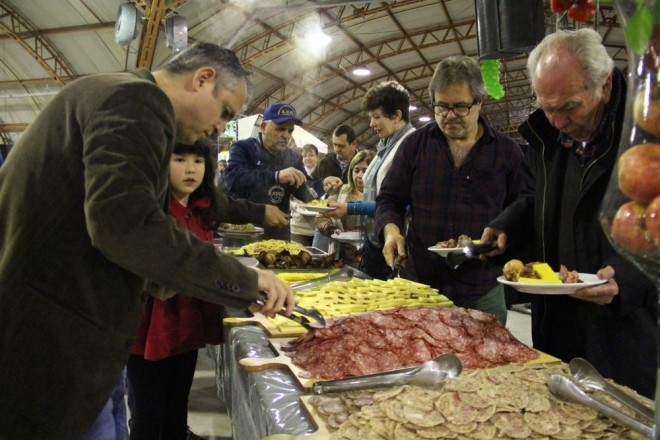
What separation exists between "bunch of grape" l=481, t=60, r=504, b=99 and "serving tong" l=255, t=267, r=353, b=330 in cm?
155

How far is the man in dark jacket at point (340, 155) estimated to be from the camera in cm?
601

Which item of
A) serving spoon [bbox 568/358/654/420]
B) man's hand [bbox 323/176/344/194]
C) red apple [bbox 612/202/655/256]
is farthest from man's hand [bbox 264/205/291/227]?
red apple [bbox 612/202/655/256]

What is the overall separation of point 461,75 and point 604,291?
4.49 ft

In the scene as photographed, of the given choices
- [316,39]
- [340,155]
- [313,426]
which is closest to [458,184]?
[313,426]

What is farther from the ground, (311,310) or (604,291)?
(604,291)

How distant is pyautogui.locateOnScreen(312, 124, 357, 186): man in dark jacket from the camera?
601cm

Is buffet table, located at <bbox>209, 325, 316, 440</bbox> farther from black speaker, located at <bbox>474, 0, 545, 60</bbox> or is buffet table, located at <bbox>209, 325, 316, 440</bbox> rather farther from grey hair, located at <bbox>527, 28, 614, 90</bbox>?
black speaker, located at <bbox>474, 0, 545, 60</bbox>

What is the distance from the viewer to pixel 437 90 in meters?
2.61

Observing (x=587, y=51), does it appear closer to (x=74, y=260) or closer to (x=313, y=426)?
(x=313, y=426)

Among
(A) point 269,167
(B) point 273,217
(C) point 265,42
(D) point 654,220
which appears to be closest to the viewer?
(D) point 654,220

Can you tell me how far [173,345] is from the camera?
7.60 feet

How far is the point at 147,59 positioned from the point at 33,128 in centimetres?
1036

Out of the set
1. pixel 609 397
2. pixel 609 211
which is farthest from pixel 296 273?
pixel 609 211

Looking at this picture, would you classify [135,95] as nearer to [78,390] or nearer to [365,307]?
[78,390]
